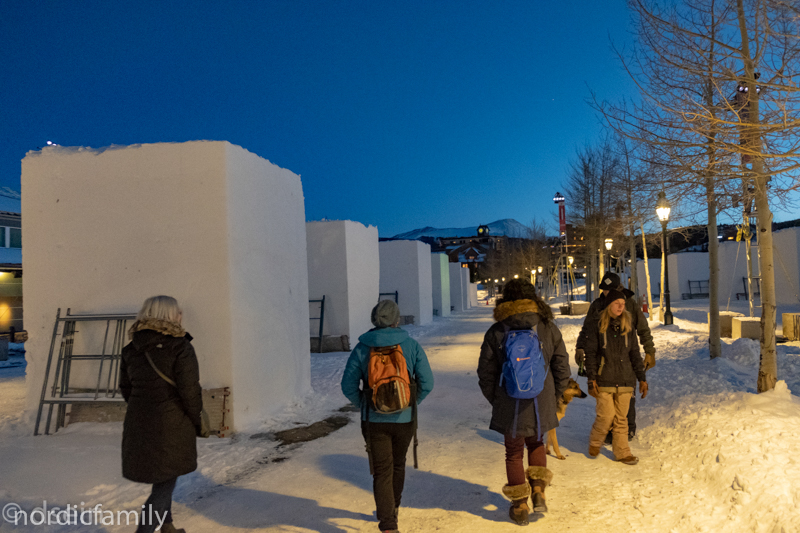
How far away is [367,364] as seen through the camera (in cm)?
351

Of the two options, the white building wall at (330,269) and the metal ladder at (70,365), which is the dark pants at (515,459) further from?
the white building wall at (330,269)

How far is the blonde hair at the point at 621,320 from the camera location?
191 inches

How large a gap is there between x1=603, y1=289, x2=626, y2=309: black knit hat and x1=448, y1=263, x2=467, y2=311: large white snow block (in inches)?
1361

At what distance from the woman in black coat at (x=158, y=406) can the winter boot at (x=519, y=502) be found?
222 centimetres

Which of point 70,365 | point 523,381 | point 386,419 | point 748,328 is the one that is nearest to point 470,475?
point 523,381

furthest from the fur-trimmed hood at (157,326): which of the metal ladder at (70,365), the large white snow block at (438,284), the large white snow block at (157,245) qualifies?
the large white snow block at (438,284)

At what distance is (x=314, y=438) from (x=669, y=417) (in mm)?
4033

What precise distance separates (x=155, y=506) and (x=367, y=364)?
1620 millimetres

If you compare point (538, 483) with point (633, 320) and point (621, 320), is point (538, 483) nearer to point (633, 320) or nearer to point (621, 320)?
point (621, 320)

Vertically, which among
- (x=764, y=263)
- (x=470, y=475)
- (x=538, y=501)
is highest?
(x=764, y=263)

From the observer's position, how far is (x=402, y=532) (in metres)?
3.54

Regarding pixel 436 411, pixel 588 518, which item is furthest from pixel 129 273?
pixel 588 518

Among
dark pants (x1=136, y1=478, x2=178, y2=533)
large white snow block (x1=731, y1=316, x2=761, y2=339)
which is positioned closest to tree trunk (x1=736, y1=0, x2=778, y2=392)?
large white snow block (x1=731, y1=316, x2=761, y2=339)

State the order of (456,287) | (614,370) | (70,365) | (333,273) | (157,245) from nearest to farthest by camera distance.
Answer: (614,370)
(157,245)
(70,365)
(333,273)
(456,287)
